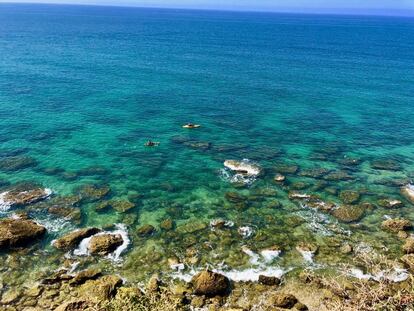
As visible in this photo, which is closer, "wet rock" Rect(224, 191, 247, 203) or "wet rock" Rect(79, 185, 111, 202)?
"wet rock" Rect(79, 185, 111, 202)

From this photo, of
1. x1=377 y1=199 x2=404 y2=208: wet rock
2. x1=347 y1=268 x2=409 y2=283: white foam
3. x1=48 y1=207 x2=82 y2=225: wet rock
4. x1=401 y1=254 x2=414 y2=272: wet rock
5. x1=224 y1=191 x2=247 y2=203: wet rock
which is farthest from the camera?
x1=224 y1=191 x2=247 y2=203: wet rock

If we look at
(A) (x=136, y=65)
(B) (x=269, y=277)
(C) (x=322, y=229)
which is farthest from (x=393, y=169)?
(A) (x=136, y=65)

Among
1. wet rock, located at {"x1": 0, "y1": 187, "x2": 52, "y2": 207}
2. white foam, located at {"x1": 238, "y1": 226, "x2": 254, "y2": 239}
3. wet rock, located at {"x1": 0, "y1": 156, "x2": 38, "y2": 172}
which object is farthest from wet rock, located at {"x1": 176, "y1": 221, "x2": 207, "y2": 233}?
wet rock, located at {"x1": 0, "y1": 156, "x2": 38, "y2": 172}

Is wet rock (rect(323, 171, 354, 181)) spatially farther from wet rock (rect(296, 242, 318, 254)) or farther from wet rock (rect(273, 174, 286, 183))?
wet rock (rect(296, 242, 318, 254))

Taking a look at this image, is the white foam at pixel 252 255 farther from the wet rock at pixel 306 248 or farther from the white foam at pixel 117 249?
the white foam at pixel 117 249

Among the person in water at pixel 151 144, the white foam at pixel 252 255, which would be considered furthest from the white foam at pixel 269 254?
the person in water at pixel 151 144

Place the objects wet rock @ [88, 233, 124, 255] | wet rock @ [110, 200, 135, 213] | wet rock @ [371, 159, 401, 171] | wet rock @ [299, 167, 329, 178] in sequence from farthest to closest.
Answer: wet rock @ [371, 159, 401, 171]
wet rock @ [299, 167, 329, 178]
wet rock @ [110, 200, 135, 213]
wet rock @ [88, 233, 124, 255]
